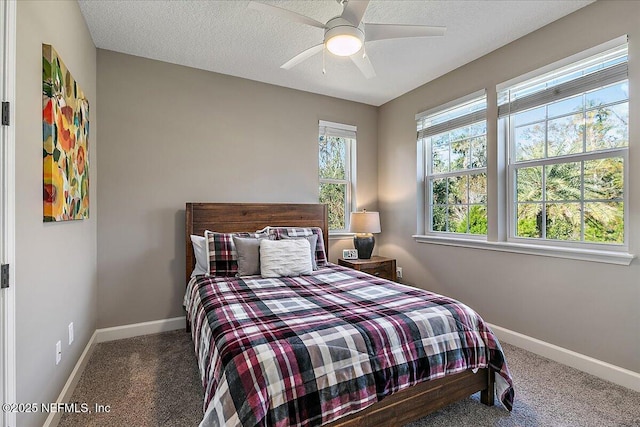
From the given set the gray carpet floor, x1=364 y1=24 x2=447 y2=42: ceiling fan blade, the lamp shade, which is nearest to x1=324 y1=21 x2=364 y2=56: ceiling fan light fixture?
x1=364 y1=24 x2=447 y2=42: ceiling fan blade

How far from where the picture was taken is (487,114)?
3055 millimetres

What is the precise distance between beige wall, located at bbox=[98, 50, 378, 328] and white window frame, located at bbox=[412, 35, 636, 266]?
2105mm

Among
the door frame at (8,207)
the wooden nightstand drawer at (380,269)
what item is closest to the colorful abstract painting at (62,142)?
the door frame at (8,207)

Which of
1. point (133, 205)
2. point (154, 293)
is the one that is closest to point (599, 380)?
point (154, 293)

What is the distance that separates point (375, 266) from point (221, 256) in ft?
5.88

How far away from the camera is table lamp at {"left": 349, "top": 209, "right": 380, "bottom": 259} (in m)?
3.82

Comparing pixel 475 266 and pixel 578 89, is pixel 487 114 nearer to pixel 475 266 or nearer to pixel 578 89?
pixel 578 89

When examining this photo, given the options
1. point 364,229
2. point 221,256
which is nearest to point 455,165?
point 364,229

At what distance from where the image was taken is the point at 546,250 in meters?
2.56

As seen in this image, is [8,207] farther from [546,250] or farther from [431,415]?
[546,250]

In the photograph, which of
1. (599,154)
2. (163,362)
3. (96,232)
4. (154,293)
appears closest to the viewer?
(599,154)

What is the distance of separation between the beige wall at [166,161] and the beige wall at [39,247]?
2.07 feet

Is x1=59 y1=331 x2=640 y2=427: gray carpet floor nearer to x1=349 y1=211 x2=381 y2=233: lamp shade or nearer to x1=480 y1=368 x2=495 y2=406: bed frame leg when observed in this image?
x1=480 y1=368 x2=495 y2=406: bed frame leg

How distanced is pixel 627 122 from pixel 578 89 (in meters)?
0.43
